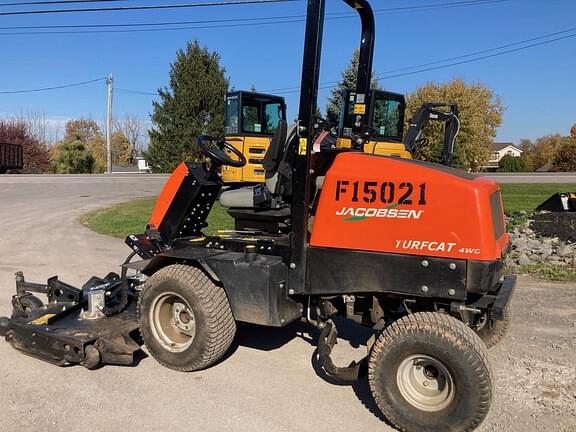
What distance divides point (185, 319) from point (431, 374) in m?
1.95

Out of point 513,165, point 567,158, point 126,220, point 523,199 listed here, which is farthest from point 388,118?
point 513,165

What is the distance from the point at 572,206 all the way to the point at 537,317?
6571 millimetres

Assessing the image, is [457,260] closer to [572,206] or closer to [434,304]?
[434,304]

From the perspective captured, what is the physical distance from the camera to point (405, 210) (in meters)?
3.31

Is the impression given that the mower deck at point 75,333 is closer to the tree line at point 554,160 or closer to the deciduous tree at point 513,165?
the tree line at point 554,160

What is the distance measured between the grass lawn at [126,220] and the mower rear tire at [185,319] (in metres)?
5.38

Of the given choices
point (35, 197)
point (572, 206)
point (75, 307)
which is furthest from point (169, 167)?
point (75, 307)

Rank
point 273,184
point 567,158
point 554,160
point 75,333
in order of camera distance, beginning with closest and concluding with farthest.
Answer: point 273,184 < point 75,333 < point 567,158 < point 554,160

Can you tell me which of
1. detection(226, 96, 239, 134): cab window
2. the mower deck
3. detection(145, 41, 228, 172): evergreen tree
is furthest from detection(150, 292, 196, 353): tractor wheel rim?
detection(145, 41, 228, 172): evergreen tree

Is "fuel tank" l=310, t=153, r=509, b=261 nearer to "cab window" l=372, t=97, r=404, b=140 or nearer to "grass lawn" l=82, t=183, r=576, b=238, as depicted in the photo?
"grass lawn" l=82, t=183, r=576, b=238

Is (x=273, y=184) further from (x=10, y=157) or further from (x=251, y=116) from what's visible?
(x=10, y=157)

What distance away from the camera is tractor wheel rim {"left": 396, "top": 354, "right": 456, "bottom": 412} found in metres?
3.19

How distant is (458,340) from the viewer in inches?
122

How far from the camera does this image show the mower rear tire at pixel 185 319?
154 inches
